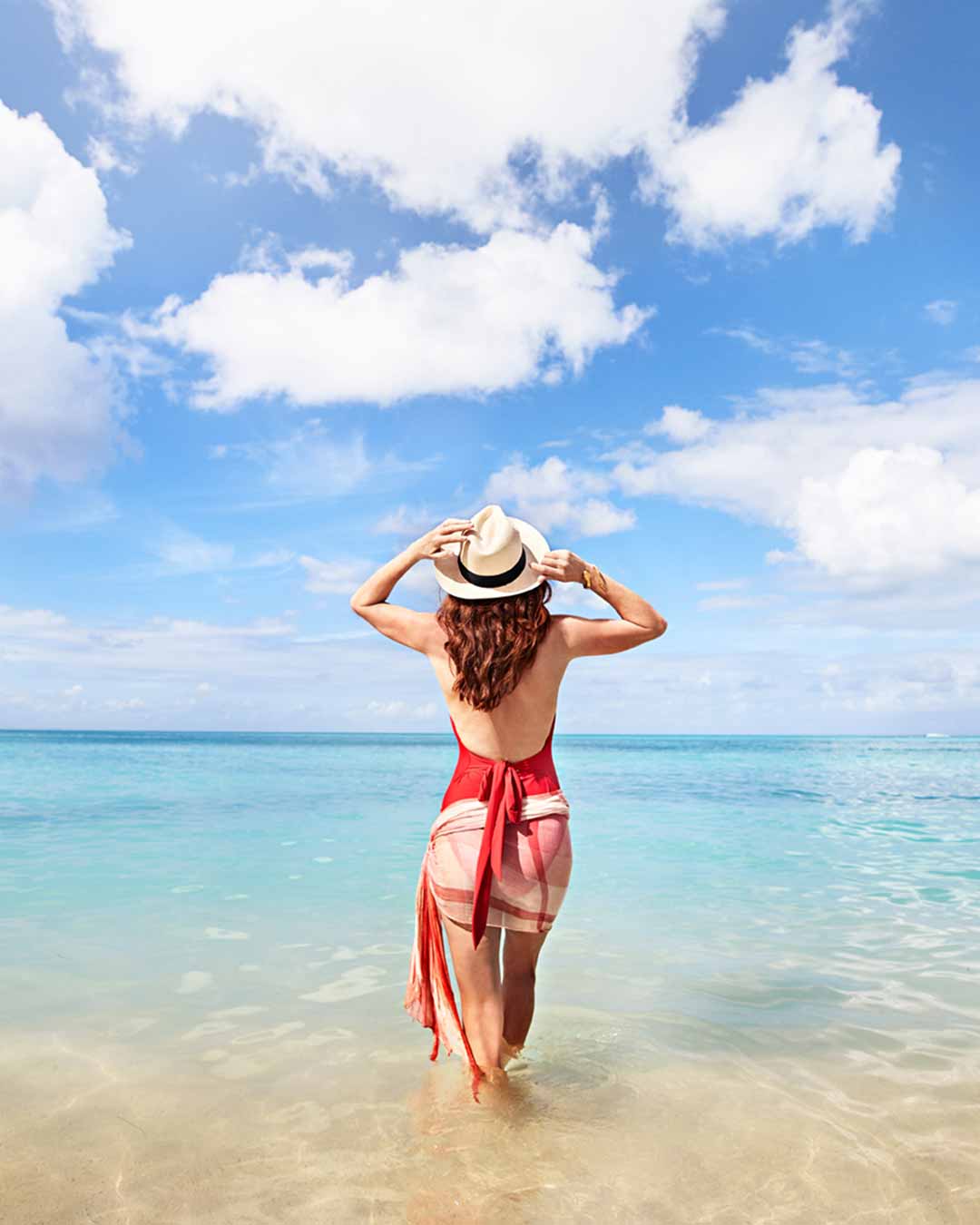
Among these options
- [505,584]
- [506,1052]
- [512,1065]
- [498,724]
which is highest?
[505,584]

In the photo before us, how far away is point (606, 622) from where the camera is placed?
3.45 metres

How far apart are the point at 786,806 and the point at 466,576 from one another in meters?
14.9

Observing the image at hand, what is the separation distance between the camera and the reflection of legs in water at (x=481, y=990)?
3.46m

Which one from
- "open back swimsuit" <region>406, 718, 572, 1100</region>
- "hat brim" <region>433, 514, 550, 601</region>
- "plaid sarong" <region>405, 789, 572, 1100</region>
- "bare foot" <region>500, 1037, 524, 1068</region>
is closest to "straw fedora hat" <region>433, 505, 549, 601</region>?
"hat brim" <region>433, 514, 550, 601</region>

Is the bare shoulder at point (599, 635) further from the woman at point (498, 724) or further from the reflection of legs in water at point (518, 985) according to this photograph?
the reflection of legs in water at point (518, 985)

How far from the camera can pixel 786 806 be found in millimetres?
16703

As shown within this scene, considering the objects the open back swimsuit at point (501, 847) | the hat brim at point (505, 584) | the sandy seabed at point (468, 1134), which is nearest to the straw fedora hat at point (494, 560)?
the hat brim at point (505, 584)

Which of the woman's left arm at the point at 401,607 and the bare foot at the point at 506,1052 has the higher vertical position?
the woman's left arm at the point at 401,607

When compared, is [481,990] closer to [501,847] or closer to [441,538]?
[501,847]

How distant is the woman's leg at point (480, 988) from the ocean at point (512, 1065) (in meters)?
0.21

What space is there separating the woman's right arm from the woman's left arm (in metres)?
0.39

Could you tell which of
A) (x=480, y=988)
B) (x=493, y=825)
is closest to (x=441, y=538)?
(x=493, y=825)

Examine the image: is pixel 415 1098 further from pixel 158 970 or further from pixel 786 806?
pixel 786 806

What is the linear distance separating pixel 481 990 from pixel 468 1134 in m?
0.49
